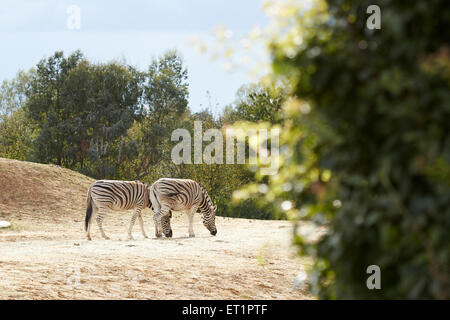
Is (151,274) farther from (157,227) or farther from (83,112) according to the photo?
(83,112)

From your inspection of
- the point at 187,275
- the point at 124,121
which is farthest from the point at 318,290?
the point at 124,121

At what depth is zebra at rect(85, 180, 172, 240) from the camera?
16.0 metres

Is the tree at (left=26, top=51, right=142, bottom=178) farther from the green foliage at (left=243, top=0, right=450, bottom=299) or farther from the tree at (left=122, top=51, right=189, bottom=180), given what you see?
the green foliage at (left=243, top=0, right=450, bottom=299)

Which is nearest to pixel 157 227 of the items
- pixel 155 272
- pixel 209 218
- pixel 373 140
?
pixel 209 218

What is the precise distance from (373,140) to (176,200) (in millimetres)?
14360

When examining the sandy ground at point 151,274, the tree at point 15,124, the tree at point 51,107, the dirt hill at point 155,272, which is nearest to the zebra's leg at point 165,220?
the dirt hill at point 155,272

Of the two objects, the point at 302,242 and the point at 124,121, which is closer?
the point at 302,242

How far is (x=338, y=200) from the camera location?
259cm

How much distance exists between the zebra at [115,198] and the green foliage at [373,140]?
13606mm

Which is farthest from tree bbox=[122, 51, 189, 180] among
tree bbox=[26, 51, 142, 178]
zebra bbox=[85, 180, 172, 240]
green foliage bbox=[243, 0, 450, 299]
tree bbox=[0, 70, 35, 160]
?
green foliage bbox=[243, 0, 450, 299]

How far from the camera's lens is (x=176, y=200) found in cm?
1644

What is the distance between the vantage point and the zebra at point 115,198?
1605 cm
